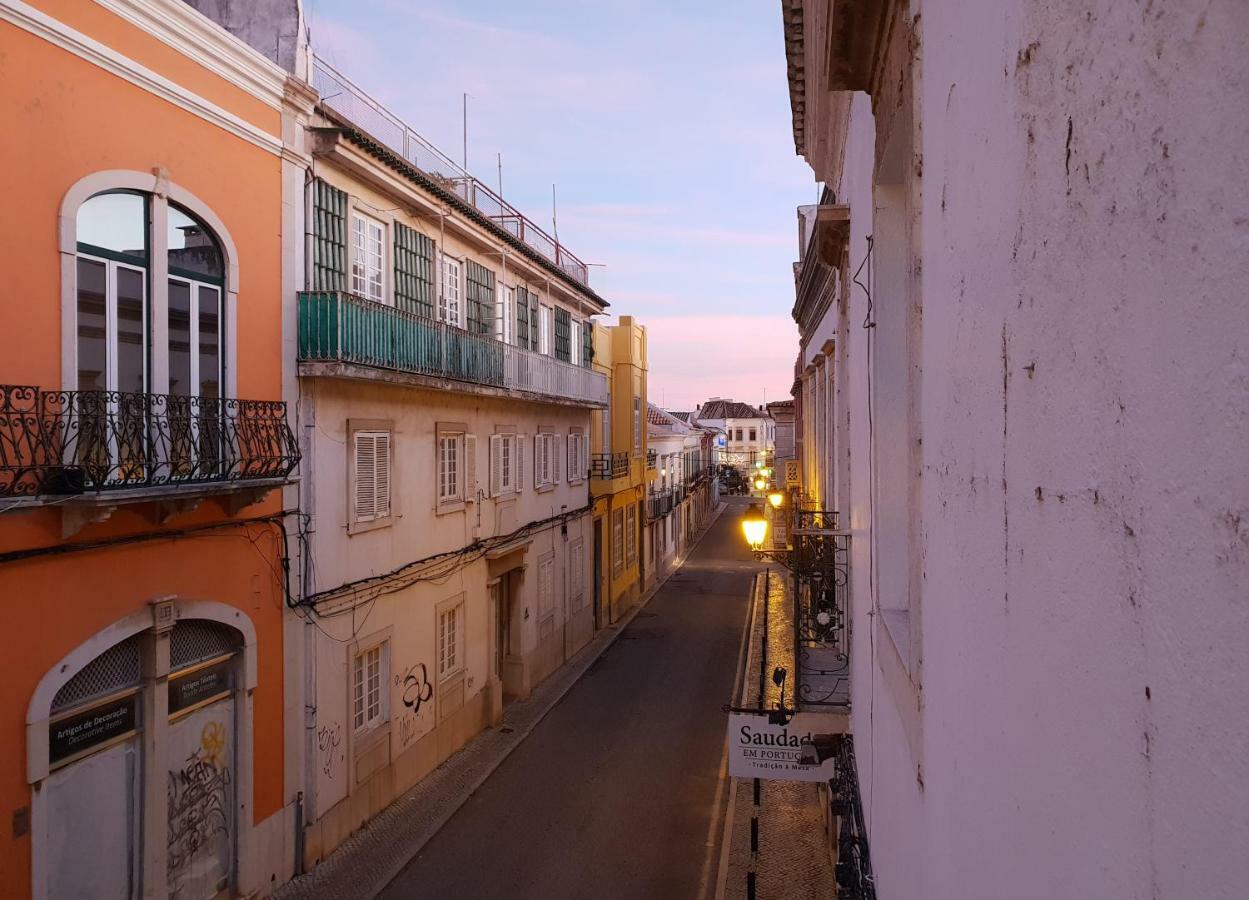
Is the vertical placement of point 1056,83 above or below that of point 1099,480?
above

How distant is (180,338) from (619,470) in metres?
20.8

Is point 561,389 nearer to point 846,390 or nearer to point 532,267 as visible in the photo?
point 532,267

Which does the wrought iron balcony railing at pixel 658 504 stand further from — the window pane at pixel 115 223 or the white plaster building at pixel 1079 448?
the white plaster building at pixel 1079 448

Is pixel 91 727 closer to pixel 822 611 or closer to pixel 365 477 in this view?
pixel 365 477

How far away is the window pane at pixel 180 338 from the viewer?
10156 mm

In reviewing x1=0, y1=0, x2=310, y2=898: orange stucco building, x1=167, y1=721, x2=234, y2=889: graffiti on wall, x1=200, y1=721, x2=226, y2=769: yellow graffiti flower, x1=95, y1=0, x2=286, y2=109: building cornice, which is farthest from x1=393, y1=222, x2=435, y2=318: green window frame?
x1=167, y1=721, x2=234, y2=889: graffiti on wall

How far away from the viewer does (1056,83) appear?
70.1 inches

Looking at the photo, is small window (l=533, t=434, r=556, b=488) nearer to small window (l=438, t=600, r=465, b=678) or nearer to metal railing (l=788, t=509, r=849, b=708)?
small window (l=438, t=600, r=465, b=678)

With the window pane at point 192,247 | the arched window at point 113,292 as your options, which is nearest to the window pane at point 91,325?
the arched window at point 113,292

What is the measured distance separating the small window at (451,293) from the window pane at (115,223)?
6.89 m

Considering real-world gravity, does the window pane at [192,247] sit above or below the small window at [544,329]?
below

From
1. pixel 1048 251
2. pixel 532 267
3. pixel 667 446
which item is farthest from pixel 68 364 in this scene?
pixel 667 446

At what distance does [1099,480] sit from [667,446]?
43.4 m

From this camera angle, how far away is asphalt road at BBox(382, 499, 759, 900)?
12.5 meters
